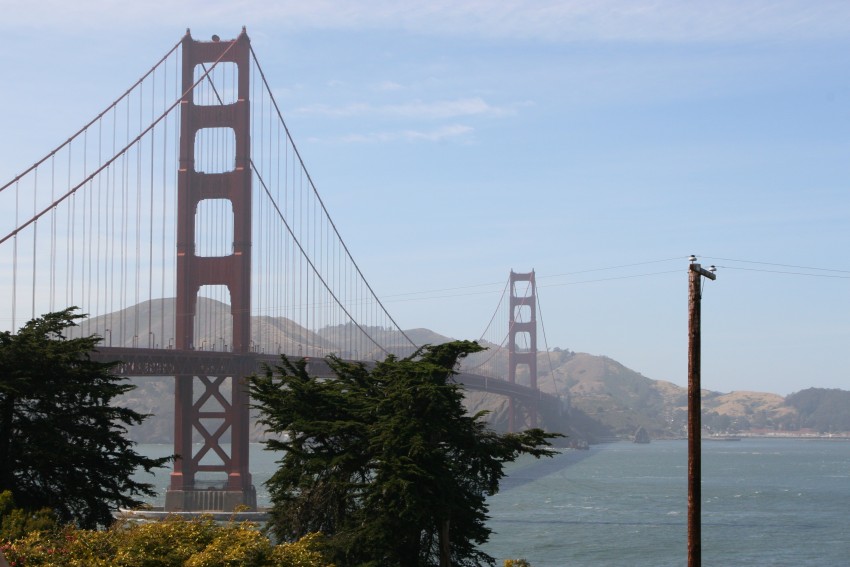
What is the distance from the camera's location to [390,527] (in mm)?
26406

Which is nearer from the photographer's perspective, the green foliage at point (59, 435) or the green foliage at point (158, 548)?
the green foliage at point (158, 548)

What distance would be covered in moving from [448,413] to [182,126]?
4675 centimetres

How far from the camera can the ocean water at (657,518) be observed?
6375 cm

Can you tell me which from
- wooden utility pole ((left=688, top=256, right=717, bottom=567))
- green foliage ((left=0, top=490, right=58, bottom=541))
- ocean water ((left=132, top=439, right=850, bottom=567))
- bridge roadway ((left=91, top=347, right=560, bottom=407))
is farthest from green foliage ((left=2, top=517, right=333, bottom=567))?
ocean water ((left=132, top=439, right=850, bottom=567))

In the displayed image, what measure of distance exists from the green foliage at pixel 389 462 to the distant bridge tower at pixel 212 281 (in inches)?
1531

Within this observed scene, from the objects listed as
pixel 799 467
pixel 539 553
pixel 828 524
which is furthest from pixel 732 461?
pixel 539 553

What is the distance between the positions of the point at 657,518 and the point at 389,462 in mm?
60936

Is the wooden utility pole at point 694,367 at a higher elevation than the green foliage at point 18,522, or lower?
higher

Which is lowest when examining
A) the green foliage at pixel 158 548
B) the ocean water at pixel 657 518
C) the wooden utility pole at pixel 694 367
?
the ocean water at pixel 657 518

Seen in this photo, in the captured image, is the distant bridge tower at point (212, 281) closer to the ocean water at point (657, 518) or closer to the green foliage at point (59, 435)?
the ocean water at point (657, 518)

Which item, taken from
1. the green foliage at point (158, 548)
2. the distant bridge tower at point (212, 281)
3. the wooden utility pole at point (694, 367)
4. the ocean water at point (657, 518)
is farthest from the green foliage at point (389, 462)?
the distant bridge tower at point (212, 281)

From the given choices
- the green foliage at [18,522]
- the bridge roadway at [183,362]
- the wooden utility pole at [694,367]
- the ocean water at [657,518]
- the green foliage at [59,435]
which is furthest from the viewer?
the ocean water at [657,518]

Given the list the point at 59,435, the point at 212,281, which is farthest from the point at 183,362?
the point at 59,435

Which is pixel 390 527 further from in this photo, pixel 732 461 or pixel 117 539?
pixel 732 461
